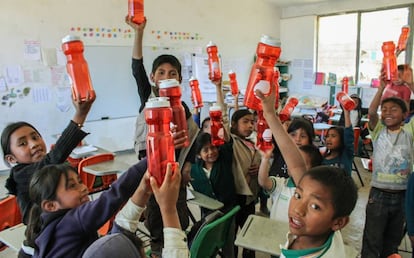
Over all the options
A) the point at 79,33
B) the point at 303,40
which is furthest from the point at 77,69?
the point at 303,40

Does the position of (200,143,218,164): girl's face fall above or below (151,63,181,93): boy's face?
below

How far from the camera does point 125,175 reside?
1033 millimetres

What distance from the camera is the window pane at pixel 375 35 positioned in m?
6.53

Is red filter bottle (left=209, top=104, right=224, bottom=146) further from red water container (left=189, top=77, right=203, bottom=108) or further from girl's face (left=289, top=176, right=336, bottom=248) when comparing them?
girl's face (left=289, top=176, right=336, bottom=248)

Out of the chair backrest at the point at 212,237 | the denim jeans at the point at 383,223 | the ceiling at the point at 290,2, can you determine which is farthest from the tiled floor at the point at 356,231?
the ceiling at the point at 290,2

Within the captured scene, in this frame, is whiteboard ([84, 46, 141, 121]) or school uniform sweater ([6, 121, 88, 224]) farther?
whiteboard ([84, 46, 141, 121])

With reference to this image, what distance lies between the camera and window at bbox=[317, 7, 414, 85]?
661cm

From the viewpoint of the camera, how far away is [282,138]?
3.81 ft

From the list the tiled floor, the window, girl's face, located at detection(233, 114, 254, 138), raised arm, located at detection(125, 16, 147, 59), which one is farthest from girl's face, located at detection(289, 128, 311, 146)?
the window

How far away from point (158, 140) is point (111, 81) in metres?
4.82

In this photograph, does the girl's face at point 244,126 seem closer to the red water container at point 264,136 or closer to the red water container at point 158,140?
the red water container at point 264,136

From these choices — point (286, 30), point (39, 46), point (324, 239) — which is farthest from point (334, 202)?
point (286, 30)

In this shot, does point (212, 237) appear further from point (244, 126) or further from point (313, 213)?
point (244, 126)

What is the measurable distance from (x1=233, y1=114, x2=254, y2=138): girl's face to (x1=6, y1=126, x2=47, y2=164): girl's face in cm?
148
